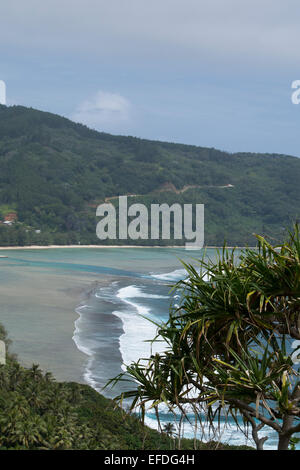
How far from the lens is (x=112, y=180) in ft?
490

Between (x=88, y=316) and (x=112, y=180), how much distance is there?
11395 centimetres

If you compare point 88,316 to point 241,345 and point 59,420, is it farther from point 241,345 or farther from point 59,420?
point 241,345

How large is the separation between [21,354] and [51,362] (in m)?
1.75

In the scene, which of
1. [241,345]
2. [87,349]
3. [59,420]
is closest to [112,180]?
[87,349]

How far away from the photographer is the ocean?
80.3 ft

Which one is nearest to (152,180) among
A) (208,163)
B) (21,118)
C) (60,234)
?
(208,163)

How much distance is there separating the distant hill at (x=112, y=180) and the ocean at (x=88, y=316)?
137ft

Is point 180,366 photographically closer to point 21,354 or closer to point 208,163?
point 21,354

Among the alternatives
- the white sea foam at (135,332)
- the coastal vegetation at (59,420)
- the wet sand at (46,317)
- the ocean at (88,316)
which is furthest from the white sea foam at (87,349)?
the coastal vegetation at (59,420)

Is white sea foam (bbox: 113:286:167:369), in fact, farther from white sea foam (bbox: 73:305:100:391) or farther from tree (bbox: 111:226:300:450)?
tree (bbox: 111:226:300:450)

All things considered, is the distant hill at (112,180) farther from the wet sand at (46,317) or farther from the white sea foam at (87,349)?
the white sea foam at (87,349)

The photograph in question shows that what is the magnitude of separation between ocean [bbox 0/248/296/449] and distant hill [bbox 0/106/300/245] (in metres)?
41.8

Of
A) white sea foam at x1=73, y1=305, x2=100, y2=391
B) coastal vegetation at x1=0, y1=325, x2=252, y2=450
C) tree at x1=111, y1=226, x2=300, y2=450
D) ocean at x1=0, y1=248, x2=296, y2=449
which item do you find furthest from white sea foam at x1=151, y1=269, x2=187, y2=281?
tree at x1=111, y1=226, x2=300, y2=450

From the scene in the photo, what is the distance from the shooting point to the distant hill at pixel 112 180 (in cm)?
12069
